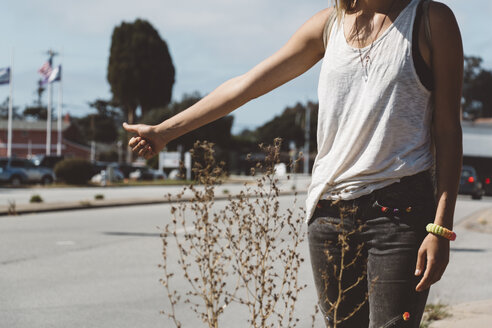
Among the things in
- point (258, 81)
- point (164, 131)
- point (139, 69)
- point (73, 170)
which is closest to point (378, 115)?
point (258, 81)

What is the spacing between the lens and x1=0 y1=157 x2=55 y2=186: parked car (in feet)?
109

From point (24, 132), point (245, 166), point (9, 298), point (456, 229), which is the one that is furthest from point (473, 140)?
point (24, 132)

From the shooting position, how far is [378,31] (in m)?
1.99

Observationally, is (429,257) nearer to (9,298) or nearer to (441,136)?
(441,136)

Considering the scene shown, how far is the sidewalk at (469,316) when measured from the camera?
4805 mm

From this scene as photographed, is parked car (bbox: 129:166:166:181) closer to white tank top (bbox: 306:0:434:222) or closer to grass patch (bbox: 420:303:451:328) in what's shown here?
grass patch (bbox: 420:303:451:328)

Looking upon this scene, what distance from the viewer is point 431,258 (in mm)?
1831

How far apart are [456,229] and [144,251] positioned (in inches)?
292

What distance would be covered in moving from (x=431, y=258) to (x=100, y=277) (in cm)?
578

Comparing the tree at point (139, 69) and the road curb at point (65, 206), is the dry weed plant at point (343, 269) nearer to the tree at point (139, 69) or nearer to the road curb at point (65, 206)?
the road curb at point (65, 206)

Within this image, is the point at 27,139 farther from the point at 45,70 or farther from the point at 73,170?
the point at 73,170

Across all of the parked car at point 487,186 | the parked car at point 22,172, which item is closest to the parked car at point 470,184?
the parked car at point 487,186

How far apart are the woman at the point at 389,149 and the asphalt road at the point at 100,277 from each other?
341 centimetres

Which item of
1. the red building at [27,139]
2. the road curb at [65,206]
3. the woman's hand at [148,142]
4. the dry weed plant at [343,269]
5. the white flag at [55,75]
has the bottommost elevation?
the road curb at [65,206]
